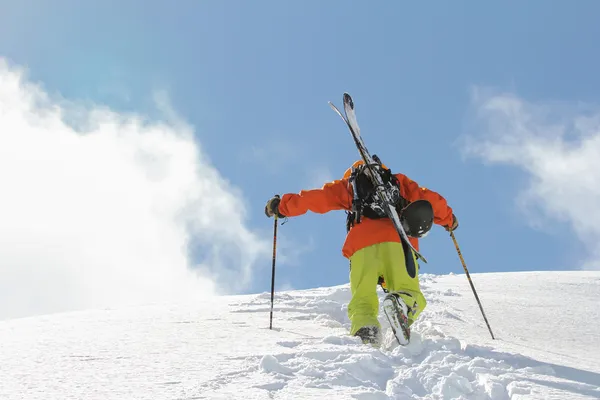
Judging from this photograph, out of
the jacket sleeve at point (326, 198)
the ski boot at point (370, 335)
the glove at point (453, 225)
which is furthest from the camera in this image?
the glove at point (453, 225)

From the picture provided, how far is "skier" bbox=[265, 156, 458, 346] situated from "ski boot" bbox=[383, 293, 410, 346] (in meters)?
0.08

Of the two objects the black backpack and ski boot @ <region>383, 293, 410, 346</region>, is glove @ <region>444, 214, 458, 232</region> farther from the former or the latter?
ski boot @ <region>383, 293, 410, 346</region>

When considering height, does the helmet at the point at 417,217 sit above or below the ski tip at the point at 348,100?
below

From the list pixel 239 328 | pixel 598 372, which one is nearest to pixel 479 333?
pixel 598 372

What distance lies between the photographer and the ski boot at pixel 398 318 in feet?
11.6

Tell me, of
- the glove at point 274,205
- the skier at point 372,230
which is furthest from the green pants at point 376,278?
the glove at point 274,205

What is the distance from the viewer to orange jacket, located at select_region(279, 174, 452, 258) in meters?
4.46

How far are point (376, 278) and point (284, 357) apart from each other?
1.48m

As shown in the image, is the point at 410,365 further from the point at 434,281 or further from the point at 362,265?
the point at 434,281

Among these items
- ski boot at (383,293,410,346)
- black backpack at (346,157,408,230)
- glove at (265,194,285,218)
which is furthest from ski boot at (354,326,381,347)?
glove at (265,194,285,218)

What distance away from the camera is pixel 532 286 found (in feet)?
24.0

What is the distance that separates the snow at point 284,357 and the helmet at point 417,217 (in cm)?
80

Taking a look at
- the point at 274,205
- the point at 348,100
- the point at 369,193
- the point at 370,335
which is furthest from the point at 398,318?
the point at 348,100

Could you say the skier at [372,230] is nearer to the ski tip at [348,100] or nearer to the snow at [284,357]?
the snow at [284,357]
